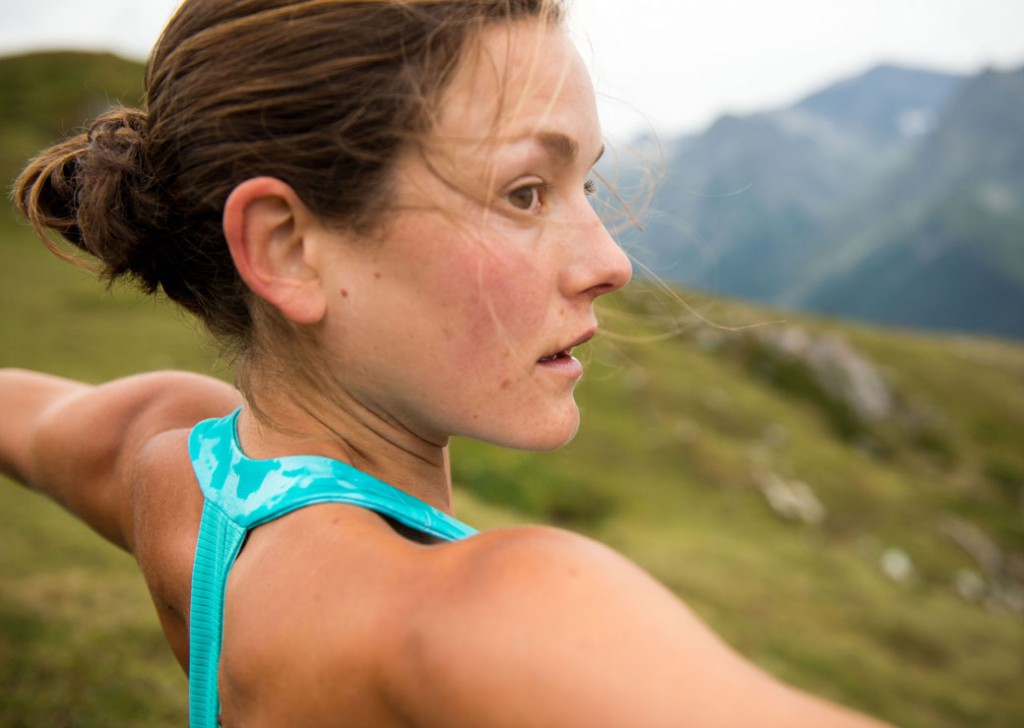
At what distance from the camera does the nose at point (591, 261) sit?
1.89 m

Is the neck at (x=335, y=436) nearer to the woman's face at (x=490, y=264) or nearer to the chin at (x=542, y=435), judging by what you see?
the woman's face at (x=490, y=264)

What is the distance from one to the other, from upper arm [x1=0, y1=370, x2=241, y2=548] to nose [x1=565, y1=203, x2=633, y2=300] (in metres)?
1.52

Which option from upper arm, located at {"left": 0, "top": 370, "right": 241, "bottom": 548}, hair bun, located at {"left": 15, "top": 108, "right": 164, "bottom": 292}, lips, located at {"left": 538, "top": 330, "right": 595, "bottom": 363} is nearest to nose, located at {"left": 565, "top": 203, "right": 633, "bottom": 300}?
lips, located at {"left": 538, "top": 330, "right": 595, "bottom": 363}

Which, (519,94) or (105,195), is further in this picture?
(105,195)

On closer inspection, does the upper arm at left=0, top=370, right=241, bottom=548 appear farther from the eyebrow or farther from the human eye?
the eyebrow

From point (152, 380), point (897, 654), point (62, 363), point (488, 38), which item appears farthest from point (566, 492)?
point (488, 38)

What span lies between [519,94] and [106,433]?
6.28ft

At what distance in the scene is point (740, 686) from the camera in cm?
117

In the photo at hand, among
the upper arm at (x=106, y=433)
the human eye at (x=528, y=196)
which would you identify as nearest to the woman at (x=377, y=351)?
the human eye at (x=528, y=196)

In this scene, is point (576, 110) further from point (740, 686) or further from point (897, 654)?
point (897, 654)

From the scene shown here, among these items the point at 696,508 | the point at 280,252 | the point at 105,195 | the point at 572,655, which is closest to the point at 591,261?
the point at 280,252

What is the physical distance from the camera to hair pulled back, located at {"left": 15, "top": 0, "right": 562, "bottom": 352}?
69.8 inches

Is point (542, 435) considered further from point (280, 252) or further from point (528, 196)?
point (280, 252)

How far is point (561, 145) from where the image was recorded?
72.5 inches
